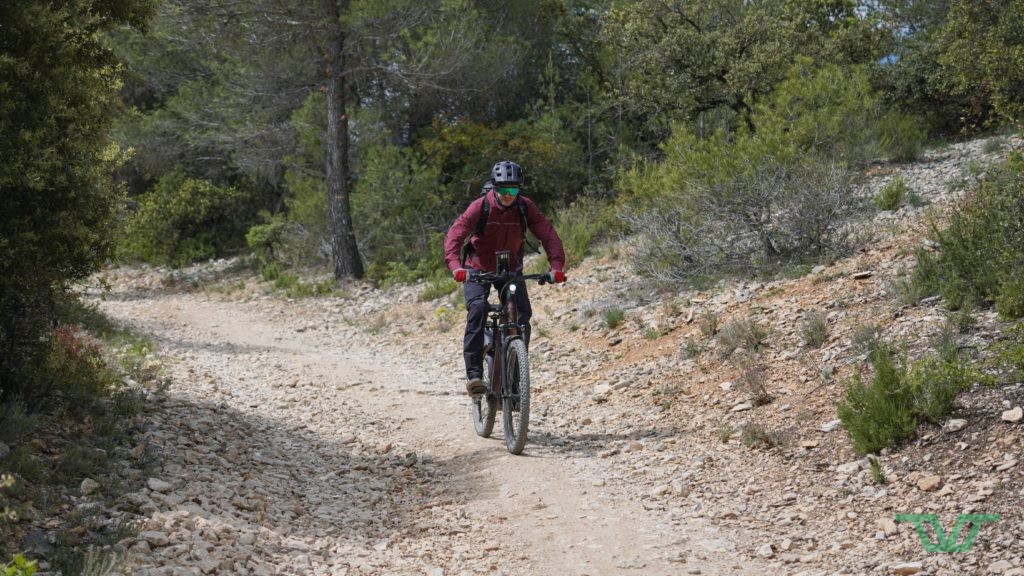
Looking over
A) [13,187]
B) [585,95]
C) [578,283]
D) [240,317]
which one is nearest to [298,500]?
[13,187]

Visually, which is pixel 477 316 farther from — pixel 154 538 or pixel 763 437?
pixel 154 538

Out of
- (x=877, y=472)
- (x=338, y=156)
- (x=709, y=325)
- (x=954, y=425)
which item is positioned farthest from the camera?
(x=338, y=156)

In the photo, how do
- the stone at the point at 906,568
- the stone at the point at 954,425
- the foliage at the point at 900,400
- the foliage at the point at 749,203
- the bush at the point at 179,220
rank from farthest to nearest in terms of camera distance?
the bush at the point at 179,220, the foliage at the point at 749,203, the foliage at the point at 900,400, the stone at the point at 954,425, the stone at the point at 906,568

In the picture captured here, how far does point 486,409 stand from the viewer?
298 inches

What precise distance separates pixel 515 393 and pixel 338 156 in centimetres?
1236

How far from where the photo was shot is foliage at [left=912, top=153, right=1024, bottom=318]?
6566 millimetres

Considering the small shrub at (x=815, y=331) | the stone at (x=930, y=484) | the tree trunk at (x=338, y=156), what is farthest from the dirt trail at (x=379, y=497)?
the tree trunk at (x=338, y=156)

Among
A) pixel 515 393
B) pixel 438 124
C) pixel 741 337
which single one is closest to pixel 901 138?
pixel 438 124

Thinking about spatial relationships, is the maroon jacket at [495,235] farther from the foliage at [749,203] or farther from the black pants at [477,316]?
the foliage at [749,203]

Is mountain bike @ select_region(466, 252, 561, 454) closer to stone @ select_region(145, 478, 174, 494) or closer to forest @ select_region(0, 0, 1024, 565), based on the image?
stone @ select_region(145, 478, 174, 494)

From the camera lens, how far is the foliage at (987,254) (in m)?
6.57

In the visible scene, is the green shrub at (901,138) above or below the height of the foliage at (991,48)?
below

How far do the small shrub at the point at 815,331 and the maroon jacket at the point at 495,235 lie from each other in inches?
100

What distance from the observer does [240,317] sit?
1689 cm
